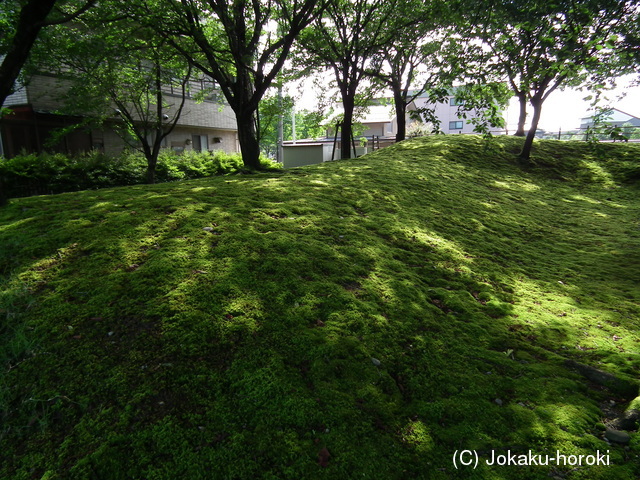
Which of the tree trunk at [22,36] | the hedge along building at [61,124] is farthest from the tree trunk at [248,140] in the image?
the tree trunk at [22,36]

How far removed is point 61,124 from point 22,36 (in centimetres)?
1330

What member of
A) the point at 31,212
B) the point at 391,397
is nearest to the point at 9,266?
the point at 31,212

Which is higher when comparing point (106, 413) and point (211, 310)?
point (211, 310)

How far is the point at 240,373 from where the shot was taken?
101 inches

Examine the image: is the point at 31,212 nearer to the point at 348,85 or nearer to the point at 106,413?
the point at 106,413

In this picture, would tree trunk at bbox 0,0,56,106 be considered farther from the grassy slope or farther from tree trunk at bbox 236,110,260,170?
tree trunk at bbox 236,110,260,170

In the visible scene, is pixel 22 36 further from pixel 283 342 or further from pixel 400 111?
pixel 400 111

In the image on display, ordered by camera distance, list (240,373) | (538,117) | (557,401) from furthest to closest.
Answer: (538,117) < (557,401) < (240,373)

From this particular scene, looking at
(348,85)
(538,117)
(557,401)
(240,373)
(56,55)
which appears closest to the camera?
(240,373)

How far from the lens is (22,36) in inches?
175

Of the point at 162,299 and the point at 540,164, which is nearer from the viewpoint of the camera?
the point at 162,299

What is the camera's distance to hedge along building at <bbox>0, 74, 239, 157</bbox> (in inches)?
534

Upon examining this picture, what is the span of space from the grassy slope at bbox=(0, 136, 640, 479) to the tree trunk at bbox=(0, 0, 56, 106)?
1691mm

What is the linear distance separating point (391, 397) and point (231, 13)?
927 cm
